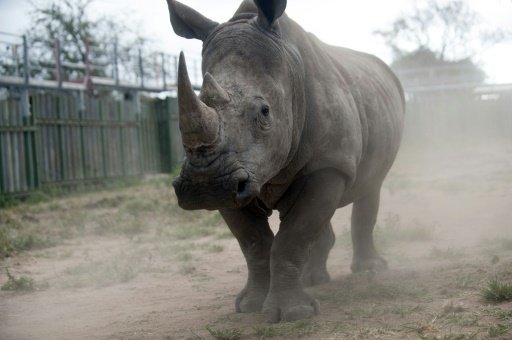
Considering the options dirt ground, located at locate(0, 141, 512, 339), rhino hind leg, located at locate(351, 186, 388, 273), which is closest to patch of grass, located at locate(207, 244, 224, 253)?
dirt ground, located at locate(0, 141, 512, 339)

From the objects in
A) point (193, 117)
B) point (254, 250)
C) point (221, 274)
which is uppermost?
point (193, 117)

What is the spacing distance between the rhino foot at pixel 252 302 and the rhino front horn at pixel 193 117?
1393mm

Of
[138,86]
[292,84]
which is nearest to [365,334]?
[292,84]

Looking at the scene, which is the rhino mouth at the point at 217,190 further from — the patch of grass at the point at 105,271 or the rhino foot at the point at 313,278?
the patch of grass at the point at 105,271

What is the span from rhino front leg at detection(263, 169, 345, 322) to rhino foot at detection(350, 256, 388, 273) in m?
1.57

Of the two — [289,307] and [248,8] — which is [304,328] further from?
[248,8]

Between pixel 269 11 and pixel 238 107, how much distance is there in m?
0.76

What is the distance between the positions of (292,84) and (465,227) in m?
4.11

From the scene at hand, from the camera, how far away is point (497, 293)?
4039 mm

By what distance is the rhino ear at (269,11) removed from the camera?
14.0ft

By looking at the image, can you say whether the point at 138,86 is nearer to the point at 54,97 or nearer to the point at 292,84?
the point at 54,97

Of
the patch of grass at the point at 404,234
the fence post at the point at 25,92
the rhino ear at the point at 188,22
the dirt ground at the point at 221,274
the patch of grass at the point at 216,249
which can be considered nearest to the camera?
the dirt ground at the point at 221,274

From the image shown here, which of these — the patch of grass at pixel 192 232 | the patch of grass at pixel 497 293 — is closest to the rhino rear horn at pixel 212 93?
the patch of grass at pixel 497 293

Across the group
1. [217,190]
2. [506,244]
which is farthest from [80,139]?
[217,190]
